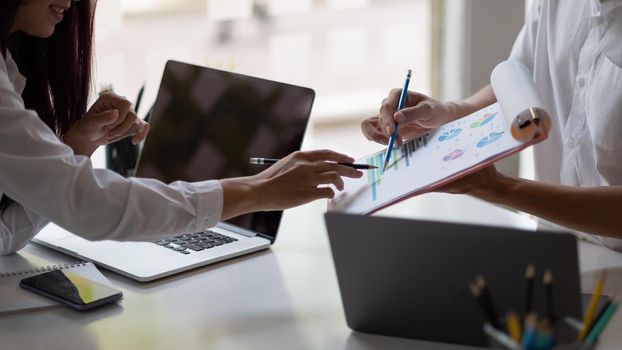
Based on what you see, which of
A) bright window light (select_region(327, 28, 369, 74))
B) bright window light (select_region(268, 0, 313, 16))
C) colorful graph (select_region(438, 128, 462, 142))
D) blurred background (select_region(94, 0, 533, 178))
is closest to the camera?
colorful graph (select_region(438, 128, 462, 142))

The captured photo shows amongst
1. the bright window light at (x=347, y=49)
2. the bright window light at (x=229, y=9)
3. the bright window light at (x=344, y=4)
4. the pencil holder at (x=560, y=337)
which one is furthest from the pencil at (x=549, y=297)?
the bright window light at (x=347, y=49)

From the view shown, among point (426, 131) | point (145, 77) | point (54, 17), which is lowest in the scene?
point (145, 77)

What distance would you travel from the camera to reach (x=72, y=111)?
64.2 inches

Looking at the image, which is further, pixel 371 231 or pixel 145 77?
pixel 145 77

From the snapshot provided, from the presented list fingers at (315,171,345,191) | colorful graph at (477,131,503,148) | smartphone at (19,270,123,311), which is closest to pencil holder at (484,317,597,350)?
colorful graph at (477,131,503,148)

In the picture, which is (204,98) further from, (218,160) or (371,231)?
(371,231)

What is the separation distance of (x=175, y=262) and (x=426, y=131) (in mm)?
509

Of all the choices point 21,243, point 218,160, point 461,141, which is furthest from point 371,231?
point 21,243

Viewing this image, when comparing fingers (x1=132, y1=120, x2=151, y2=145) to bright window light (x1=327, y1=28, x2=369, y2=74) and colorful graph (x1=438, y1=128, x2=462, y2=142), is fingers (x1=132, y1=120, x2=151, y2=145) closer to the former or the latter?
colorful graph (x1=438, y1=128, x2=462, y2=142)

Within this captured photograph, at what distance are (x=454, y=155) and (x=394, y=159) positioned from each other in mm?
185

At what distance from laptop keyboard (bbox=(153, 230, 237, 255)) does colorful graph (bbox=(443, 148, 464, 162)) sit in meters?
0.46

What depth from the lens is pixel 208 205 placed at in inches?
50.9

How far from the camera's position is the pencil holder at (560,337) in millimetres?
835

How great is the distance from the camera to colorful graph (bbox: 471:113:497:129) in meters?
1.35
